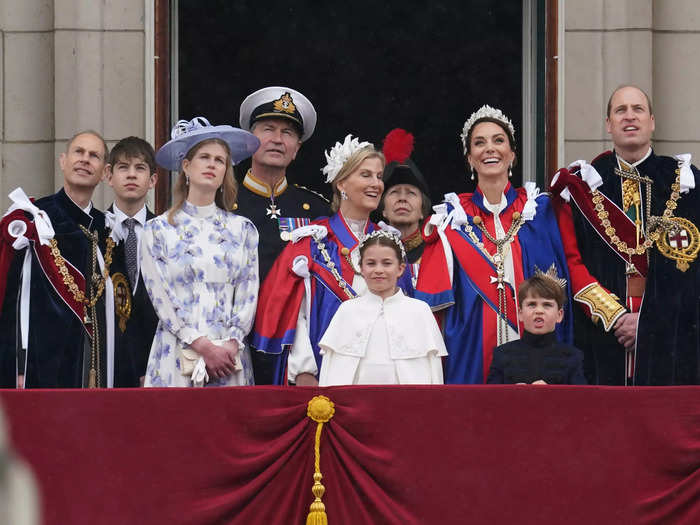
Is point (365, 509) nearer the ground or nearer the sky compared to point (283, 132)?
nearer the ground

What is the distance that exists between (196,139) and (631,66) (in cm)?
330

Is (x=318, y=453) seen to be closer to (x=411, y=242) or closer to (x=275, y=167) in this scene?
(x=411, y=242)

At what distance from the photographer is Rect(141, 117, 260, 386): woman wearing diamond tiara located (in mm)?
4707

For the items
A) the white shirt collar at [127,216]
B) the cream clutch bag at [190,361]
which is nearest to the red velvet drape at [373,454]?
the cream clutch bag at [190,361]

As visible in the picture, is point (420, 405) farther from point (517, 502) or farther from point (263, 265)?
point (263, 265)

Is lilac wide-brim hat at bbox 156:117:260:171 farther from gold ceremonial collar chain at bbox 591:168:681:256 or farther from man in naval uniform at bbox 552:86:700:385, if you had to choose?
gold ceremonial collar chain at bbox 591:168:681:256

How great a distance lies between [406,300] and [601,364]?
37.7 inches

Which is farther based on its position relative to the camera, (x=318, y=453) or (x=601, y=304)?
(x=601, y=304)

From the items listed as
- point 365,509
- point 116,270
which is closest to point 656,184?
point 365,509

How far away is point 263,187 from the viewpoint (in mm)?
5707

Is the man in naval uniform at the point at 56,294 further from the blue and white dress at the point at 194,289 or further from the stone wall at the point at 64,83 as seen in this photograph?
the stone wall at the point at 64,83

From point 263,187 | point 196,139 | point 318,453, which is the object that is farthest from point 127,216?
point 318,453

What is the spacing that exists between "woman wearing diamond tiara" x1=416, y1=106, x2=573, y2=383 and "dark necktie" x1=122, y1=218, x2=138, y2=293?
132cm

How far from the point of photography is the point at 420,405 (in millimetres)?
4031
